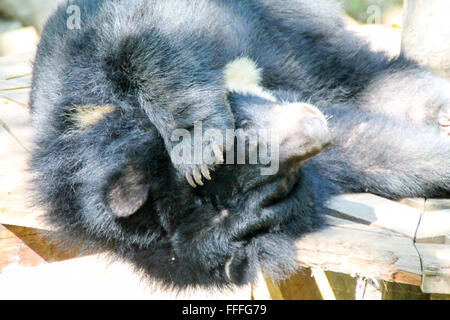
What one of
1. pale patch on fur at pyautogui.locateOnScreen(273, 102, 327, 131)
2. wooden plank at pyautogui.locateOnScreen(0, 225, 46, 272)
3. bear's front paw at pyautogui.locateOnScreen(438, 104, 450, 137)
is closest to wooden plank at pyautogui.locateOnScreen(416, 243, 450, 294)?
pale patch on fur at pyautogui.locateOnScreen(273, 102, 327, 131)

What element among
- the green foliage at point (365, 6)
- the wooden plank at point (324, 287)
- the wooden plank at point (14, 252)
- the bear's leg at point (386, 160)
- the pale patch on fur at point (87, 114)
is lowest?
the wooden plank at point (324, 287)

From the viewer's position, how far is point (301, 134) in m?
2.04

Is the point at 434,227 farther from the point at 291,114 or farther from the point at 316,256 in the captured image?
the point at 291,114

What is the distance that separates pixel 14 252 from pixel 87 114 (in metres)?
0.85

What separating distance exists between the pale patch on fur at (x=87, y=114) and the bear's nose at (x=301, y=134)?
2.15 ft

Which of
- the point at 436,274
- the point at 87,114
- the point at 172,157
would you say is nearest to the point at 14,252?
the point at 87,114

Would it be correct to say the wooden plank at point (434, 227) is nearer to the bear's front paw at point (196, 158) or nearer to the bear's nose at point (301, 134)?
the bear's nose at point (301, 134)

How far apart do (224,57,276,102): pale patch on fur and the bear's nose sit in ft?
1.61

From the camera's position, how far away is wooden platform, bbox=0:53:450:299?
2.03 meters

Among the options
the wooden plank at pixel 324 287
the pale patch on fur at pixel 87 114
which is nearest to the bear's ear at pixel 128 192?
the pale patch on fur at pixel 87 114

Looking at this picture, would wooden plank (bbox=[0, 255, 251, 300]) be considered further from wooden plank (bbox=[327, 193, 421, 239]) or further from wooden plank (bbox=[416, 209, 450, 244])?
wooden plank (bbox=[416, 209, 450, 244])

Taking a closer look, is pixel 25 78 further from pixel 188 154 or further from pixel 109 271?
pixel 188 154

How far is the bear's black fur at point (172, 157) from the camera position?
7.05 feet

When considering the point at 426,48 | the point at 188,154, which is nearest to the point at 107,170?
the point at 188,154
